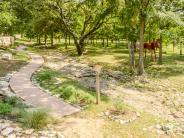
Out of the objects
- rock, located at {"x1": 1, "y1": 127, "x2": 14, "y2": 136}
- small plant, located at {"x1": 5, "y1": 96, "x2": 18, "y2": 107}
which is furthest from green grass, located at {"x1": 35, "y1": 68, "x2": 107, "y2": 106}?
rock, located at {"x1": 1, "y1": 127, "x2": 14, "y2": 136}

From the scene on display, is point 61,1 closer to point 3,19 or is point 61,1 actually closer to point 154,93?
point 3,19

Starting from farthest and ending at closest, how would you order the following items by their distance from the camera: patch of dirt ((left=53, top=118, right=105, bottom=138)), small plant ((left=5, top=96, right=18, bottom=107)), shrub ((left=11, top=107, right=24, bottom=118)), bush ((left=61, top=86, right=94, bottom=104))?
bush ((left=61, top=86, right=94, bottom=104)) < small plant ((left=5, top=96, right=18, bottom=107)) < shrub ((left=11, top=107, right=24, bottom=118)) < patch of dirt ((left=53, top=118, right=105, bottom=138))

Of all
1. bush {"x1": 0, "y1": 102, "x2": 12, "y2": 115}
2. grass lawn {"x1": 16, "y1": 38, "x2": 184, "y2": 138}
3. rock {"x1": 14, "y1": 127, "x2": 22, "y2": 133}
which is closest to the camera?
rock {"x1": 14, "y1": 127, "x2": 22, "y2": 133}

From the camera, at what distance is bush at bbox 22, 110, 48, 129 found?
12523 millimetres

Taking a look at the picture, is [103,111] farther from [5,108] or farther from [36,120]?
[5,108]

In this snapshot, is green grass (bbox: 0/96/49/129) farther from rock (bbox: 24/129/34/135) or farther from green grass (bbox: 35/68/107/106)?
green grass (bbox: 35/68/107/106)

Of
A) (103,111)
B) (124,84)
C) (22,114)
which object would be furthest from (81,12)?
(22,114)

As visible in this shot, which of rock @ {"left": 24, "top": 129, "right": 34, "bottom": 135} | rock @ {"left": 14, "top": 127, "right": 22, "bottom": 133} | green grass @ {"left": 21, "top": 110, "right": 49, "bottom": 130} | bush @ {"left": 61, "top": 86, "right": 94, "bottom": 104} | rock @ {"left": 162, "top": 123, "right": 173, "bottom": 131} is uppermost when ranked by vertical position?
bush @ {"left": 61, "top": 86, "right": 94, "bottom": 104}

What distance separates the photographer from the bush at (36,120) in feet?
41.1

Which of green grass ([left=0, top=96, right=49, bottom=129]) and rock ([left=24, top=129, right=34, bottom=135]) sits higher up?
Answer: green grass ([left=0, top=96, right=49, bottom=129])

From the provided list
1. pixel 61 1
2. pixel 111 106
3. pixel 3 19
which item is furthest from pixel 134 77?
pixel 61 1

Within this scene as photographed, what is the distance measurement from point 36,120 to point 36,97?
4315 millimetres

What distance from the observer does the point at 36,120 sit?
12.6 meters

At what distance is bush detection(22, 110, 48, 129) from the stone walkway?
3.84 feet
